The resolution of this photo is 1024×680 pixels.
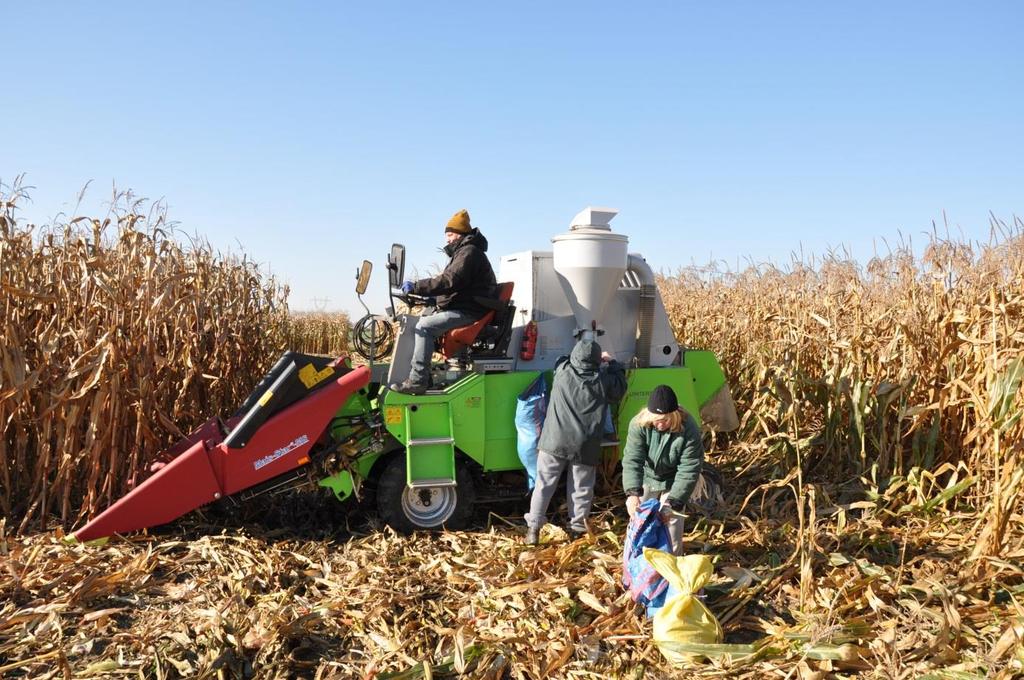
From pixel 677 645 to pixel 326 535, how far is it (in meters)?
2.70

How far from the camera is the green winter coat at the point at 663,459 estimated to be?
4219 millimetres

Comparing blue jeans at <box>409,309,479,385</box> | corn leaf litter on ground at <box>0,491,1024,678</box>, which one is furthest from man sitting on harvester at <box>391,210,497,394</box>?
corn leaf litter on ground at <box>0,491,1024,678</box>

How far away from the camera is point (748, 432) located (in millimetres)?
7207

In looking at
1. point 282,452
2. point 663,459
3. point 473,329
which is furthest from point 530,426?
point 282,452

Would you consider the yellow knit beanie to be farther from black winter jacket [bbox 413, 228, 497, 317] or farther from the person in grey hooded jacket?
the person in grey hooded jacket

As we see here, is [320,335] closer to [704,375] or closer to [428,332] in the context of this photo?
[428,332]

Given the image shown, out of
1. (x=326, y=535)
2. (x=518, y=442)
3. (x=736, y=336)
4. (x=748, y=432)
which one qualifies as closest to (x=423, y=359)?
(x=518, y=442)

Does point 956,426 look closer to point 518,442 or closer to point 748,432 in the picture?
point 748,432

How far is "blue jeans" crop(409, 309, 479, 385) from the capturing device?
518 centimetres

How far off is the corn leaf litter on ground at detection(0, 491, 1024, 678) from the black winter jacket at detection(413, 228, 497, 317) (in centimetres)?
174

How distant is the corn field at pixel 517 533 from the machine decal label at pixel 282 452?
20.7 inches

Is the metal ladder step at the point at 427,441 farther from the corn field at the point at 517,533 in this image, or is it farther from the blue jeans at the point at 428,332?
the corn field at the point at 517,533

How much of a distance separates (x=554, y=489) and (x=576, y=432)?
0.47 meters

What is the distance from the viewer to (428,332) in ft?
17.2
